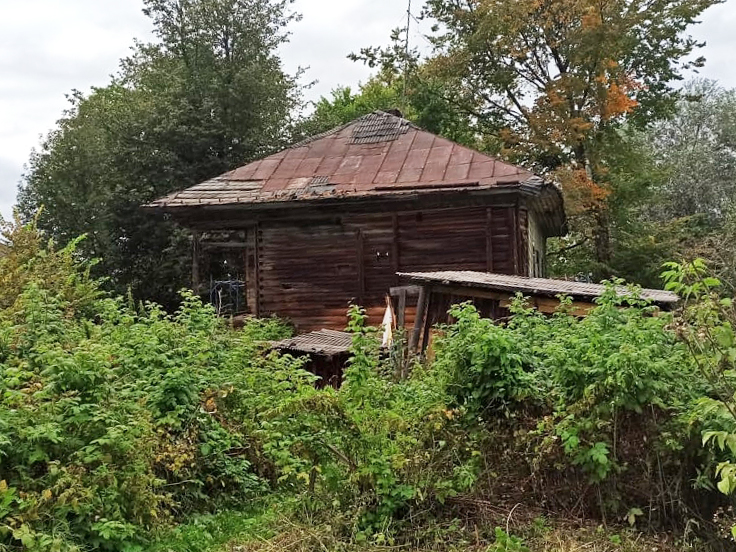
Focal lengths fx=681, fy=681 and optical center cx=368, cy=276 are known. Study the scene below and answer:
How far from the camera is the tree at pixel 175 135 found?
72.6ft

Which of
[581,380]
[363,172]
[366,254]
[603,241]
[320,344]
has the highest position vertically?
[363,172]

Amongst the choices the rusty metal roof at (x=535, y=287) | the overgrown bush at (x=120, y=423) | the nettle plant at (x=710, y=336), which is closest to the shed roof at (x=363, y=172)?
the rusty metal roof at (x=535, y=287)

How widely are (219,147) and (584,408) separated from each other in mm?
19781

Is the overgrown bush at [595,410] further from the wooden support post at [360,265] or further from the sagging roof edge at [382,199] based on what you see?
the wooden support post at [360,265]

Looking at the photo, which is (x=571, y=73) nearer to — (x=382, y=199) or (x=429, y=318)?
(x=382, y=199)

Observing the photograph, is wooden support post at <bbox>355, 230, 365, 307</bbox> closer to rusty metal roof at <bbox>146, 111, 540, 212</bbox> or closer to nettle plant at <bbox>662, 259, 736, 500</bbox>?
rusty metal roof at <bbox>146, 111, 540, 212</bbox>

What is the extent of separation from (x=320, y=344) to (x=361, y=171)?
4.90 metres

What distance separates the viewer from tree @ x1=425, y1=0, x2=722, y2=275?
18703mm

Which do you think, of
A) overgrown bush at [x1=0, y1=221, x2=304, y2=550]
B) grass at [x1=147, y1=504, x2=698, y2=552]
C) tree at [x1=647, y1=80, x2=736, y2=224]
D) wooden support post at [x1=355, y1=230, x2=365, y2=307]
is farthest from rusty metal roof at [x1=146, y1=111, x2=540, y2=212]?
tree at [x1=647, y1=80, x2=736, y2=224]

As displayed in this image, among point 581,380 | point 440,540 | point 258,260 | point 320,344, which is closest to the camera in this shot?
point 440,540

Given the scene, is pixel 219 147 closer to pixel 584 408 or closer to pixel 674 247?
pixel 674 247

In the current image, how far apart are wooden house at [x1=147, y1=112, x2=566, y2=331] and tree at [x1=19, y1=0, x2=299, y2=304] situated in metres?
7.22

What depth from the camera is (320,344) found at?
10.6m

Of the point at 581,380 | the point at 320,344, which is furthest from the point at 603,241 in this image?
the point at 581,380
